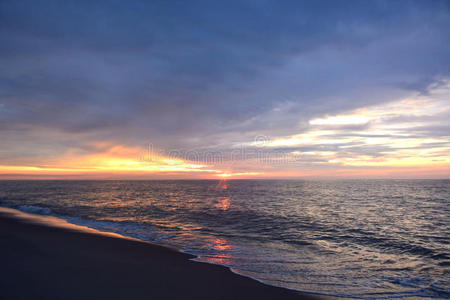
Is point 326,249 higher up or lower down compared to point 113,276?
lower down

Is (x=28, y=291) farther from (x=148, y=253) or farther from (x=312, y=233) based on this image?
(x=312, y=233)

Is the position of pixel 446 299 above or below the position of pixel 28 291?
below

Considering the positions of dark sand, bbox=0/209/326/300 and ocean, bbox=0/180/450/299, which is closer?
dark sand, bbox=0/209/326/300

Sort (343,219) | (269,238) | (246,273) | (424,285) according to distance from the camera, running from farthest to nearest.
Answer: (343,219) < (269,238) < (246,273) < (424,285)

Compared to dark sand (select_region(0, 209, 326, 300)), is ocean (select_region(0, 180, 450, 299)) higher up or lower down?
lower down

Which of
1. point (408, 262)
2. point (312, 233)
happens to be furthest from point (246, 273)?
point (312, 233)

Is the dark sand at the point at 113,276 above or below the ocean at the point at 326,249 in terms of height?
above

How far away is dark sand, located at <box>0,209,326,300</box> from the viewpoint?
702 cm

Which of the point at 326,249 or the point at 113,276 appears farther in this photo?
the point at 326,249

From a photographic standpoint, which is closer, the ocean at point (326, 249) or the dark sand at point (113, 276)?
the dark sand at point (113, 276)

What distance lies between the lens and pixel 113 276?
824 centimetres

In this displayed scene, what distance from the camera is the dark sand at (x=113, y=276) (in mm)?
7022

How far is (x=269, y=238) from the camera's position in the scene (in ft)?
52.7

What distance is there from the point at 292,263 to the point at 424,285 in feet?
15.3
